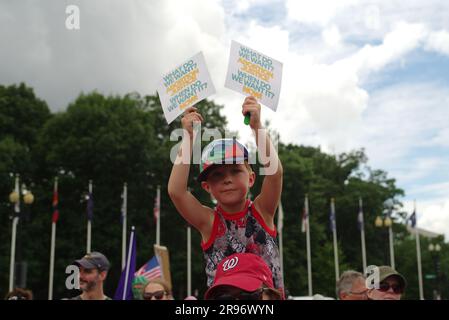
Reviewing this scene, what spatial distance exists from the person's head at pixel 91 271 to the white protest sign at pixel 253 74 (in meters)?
3.09

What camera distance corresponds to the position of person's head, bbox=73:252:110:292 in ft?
19.0

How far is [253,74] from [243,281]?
4.60 feet

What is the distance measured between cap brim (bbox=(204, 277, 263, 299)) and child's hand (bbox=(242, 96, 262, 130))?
979mm

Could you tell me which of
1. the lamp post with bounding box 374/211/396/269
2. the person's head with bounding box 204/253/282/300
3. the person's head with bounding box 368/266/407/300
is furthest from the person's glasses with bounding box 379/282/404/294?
the lamp post with bounding box 374/211/396/269

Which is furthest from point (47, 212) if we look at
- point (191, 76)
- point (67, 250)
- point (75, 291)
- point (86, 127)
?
point (191, 76)

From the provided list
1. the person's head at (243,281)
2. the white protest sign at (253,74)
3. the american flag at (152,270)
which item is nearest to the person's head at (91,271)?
the white protest sign at (253,74)

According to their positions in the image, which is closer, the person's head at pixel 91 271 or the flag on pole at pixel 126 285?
the person's head at pixel 91 271

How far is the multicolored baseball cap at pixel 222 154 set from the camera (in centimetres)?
307

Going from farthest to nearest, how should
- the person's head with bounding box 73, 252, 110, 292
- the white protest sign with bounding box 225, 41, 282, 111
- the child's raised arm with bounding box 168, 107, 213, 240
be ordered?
the person's head with bounding box 73, 252, 110, 292 → the white protest sign with bounding box 225, 41, 282, 111 → the child's raised arm with bounding box 168, 107, 213, 240

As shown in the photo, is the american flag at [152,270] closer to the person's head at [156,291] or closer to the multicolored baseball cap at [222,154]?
the person's head at [156,291]

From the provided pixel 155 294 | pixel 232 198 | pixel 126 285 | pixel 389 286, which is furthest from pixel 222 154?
pixel 126 285

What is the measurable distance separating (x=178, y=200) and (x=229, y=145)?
42 cm

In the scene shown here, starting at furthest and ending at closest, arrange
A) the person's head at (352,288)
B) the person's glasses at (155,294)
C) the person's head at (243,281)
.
Result: the person's glasses at (155,294) → the person's head at (352,288) → the person's head at (243,281)

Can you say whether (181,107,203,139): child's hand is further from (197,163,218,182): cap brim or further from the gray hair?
the gray hair
